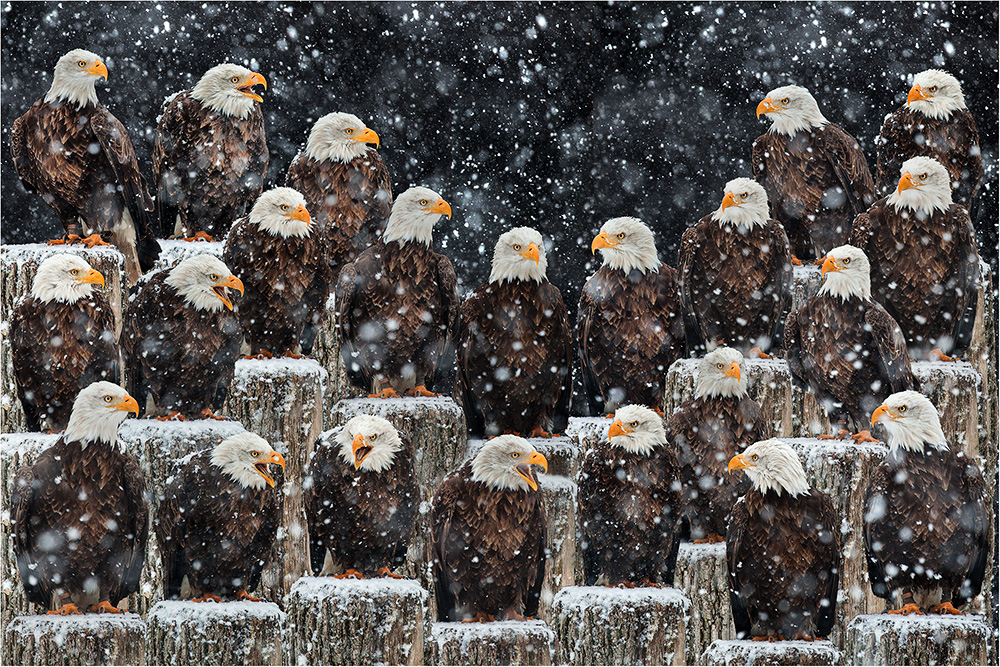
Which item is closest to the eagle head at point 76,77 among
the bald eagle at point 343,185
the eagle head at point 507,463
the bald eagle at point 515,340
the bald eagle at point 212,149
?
the bald eagle at point 212,149

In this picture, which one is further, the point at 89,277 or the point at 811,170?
the point at 811,170

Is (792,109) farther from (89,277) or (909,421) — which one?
(89,277)

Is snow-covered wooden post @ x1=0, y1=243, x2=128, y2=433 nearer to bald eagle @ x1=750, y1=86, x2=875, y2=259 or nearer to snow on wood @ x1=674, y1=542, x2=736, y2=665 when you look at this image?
snow on wood @ x1=674, y1=542, x2=736, y2=665

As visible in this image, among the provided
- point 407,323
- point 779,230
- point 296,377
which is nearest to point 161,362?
point 296,377

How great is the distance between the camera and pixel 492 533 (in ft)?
17.9

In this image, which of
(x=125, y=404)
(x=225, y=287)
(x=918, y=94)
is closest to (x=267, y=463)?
(x=125, y=404)

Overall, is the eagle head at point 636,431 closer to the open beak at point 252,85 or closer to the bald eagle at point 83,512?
the bald eagle at point 83,512

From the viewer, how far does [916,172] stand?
243 inches

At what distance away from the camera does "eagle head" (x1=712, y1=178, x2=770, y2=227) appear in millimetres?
6191

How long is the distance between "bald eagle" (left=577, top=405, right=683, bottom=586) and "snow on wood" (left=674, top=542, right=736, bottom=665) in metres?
0.23

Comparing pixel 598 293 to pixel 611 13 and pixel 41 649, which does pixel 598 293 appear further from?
pixel 41 649

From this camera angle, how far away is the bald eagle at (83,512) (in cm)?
534

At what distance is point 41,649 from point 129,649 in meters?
0.31

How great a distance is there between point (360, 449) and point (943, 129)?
10.1 ft
